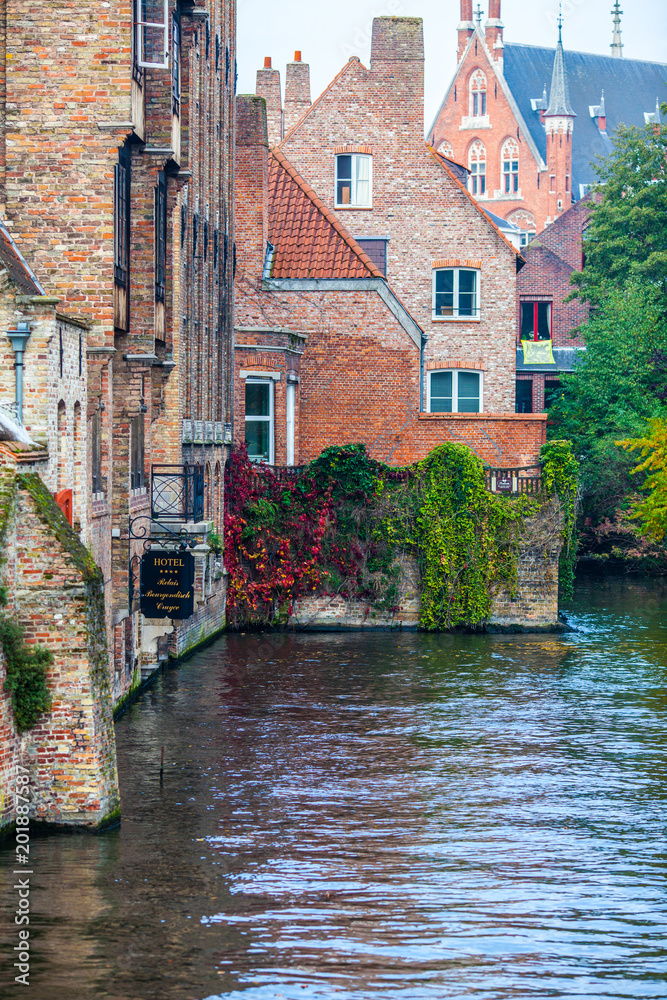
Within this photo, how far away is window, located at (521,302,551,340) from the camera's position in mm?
50844

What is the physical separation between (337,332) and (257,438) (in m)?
4.20

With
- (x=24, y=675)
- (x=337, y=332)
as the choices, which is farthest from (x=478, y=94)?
(x=24, y=675)

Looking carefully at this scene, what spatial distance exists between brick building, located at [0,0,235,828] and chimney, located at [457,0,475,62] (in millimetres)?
61924

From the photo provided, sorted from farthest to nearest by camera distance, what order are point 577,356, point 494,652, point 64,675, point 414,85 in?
1. point 577,356
2. point 414,85
3. point 494,652
4. point 64,675

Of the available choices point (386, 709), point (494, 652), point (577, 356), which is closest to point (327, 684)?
point (386, 709)

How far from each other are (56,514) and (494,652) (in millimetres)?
14678

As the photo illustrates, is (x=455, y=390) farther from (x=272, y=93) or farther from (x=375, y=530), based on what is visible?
(x=272, y=93)

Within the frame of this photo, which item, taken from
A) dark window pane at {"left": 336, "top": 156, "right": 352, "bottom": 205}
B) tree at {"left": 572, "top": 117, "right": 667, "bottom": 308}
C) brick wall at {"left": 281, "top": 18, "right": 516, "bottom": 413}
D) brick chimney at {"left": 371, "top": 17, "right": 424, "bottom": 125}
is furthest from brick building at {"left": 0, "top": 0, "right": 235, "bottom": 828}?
tree at {"left": 572, "top": 117, "right": 667, "bottom": 308}

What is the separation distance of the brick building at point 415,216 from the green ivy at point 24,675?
27.3 m

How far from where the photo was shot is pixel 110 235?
1744cm

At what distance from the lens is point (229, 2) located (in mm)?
28922

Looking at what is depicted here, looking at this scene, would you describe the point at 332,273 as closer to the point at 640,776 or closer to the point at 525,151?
the point at 640,776

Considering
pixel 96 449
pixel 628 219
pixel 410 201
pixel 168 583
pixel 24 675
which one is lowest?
pixel 24 675

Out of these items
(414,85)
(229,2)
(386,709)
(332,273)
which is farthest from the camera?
(414,85)
